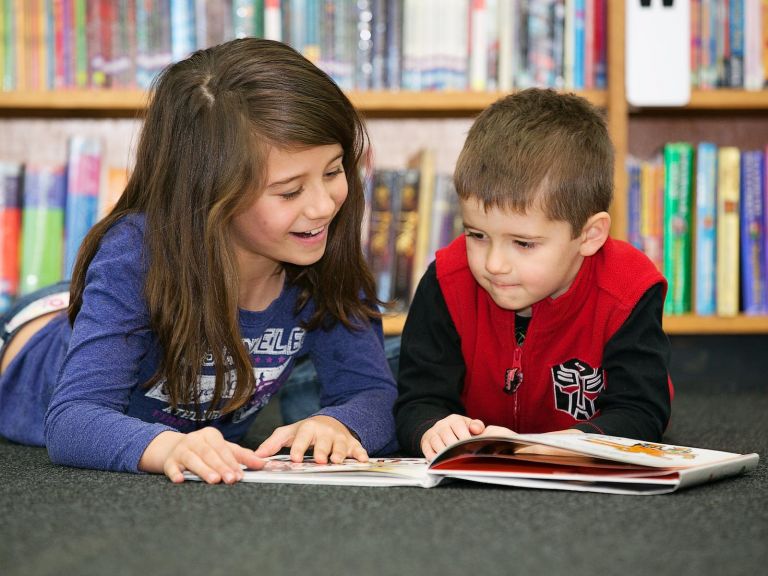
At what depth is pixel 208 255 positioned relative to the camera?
3.59 feet

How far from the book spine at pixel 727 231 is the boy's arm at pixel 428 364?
737 mm

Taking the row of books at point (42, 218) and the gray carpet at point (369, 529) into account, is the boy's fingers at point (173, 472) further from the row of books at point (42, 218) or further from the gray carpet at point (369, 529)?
the row of books at point (42, 218)

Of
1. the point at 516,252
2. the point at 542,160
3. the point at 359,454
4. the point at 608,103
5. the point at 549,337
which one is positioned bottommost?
the point at 359,454

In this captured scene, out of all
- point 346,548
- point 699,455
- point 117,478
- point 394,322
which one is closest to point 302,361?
point 394,322

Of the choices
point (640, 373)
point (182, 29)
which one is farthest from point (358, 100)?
point (640, 373)

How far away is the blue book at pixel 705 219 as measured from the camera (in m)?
1.75

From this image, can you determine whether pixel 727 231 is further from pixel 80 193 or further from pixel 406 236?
pixel 80 193

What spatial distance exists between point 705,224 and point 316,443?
101 centimetres

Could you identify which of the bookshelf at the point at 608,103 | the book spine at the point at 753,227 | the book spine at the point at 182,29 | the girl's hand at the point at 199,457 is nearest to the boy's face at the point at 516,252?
the girl's hand at the point at 199,457

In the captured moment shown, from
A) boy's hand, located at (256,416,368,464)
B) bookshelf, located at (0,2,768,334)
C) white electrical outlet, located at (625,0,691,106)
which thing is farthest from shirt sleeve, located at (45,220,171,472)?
white electrical outlet, located at (625,0,691,106)

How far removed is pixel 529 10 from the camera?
1748 mm

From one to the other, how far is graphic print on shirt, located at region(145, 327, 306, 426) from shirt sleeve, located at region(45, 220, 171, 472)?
0.27ft

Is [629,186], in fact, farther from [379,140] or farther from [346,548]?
[346,548]

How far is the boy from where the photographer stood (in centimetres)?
109
